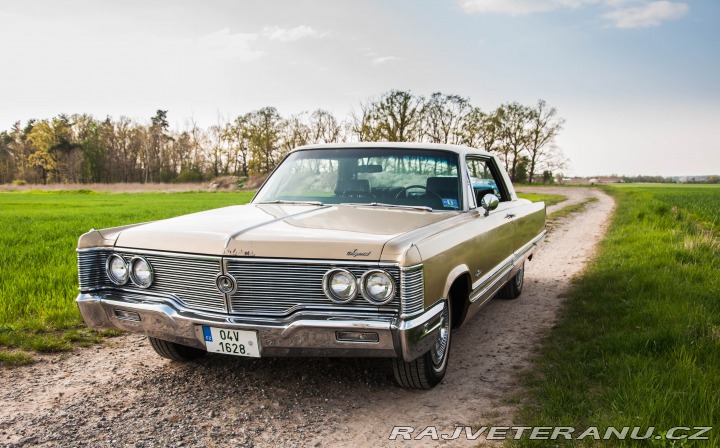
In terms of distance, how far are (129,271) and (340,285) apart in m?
1.45

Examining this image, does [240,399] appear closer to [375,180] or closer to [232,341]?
[232,341]

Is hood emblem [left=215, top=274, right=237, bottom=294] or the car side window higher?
the car side window

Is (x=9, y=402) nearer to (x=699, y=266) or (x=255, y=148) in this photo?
(x=699, y=266)

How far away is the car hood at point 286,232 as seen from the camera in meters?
2.98

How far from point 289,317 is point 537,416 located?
1530mm

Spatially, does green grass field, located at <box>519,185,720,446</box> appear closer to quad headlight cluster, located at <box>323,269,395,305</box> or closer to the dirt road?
the dirt road

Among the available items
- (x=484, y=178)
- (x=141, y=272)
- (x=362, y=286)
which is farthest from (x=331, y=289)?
(x=484, y=178)

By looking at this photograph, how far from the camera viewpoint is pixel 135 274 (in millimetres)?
3418

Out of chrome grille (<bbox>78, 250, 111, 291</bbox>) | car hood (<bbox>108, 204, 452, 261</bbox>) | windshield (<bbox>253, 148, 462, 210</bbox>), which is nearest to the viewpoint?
car hood (<bbox>108, 204, 452, 261</bbox>)

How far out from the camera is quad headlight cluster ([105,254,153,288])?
3.37 m

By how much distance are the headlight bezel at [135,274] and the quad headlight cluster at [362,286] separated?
1182mm

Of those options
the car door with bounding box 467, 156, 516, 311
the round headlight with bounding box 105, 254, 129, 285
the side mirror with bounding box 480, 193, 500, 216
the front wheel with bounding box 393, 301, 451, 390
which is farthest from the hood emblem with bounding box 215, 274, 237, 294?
the side mirror with bounding box 480, 193, 500, 216

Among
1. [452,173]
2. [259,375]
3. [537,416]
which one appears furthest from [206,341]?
[452,173]

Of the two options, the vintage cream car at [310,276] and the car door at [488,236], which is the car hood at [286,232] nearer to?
the vintage cream car at [310,276]
